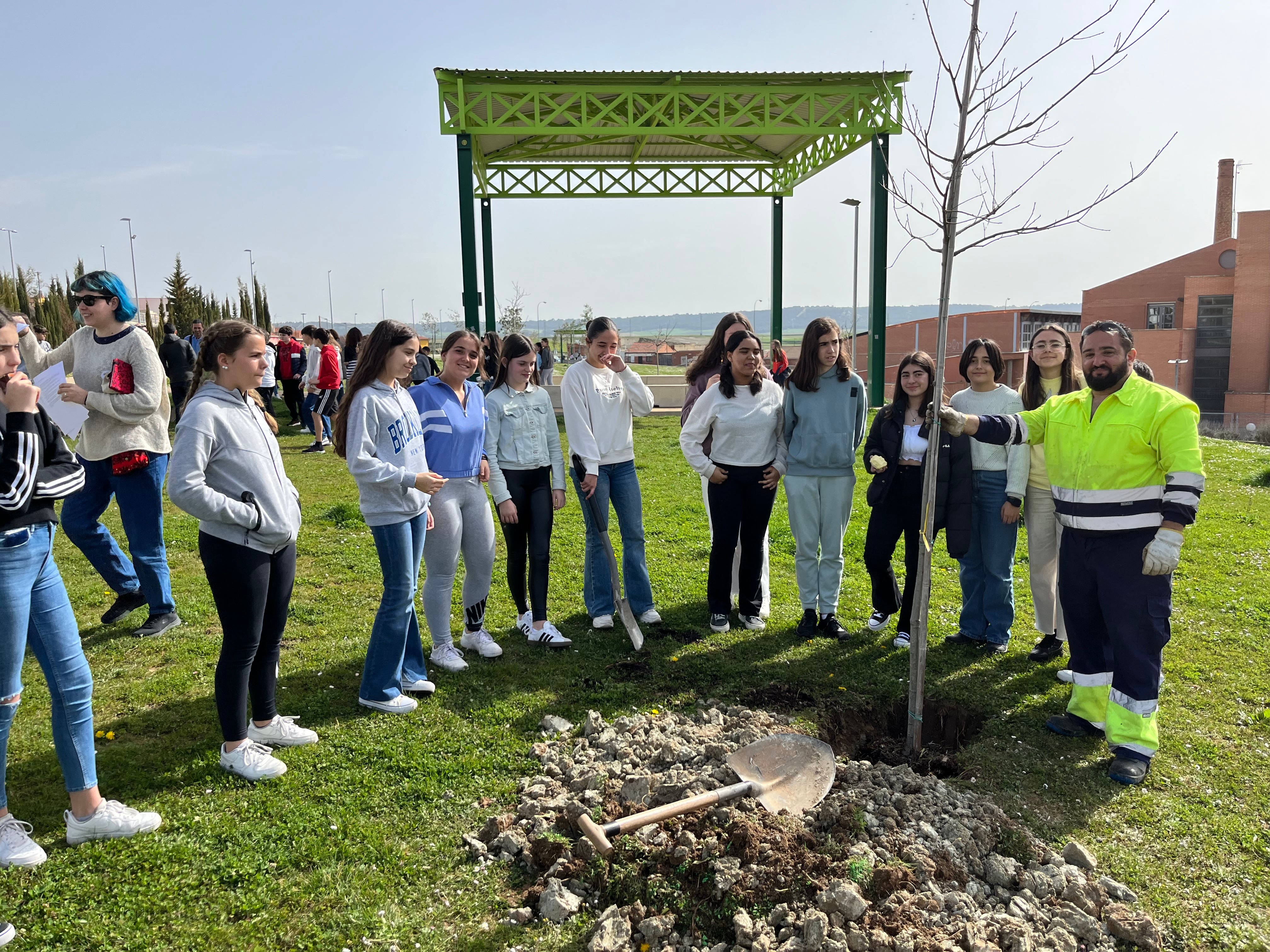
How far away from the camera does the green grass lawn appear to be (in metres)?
2.87

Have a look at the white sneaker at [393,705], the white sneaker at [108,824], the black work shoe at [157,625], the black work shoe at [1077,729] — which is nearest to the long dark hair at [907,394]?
the black work shoe at [1077,729]

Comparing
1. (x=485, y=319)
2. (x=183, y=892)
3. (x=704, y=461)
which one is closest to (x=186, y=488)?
(x=183, y=892)

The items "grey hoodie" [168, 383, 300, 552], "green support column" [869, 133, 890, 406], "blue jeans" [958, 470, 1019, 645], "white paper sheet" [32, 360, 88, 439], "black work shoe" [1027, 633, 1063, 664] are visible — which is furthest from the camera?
"green support column" [869, 133, 890, 406]

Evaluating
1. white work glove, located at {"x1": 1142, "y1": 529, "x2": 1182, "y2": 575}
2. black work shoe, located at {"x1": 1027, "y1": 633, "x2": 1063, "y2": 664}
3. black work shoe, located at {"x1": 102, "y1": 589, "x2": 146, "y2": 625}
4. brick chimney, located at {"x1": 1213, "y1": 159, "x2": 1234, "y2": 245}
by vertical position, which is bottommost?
black work shoe, located at {"x1": 1027, "y1": 633, "x2": 1063, "y2": 664}

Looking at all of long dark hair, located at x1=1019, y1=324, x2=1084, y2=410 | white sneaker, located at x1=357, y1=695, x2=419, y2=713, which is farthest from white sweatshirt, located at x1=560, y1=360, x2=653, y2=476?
long dark hair, located at x1=1019, y1=324, x2=1084, y2=410

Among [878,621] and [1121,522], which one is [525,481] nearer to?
[878,621]

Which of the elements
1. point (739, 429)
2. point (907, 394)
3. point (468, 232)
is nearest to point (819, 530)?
point (739, 429)

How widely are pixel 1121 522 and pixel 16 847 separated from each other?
15.5ft

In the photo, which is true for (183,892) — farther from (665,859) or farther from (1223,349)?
(1223,349)

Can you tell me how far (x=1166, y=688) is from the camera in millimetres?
4656

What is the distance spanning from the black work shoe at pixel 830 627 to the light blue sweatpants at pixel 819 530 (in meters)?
0.04

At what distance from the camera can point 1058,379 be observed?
5090mm

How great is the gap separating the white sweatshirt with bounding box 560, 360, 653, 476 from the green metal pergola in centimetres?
945

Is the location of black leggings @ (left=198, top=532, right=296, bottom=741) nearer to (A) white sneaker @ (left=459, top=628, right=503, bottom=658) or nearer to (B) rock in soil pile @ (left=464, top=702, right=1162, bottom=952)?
(B) rock in soil pile @ (left=464, top=702, right=1162, bottom=952)
